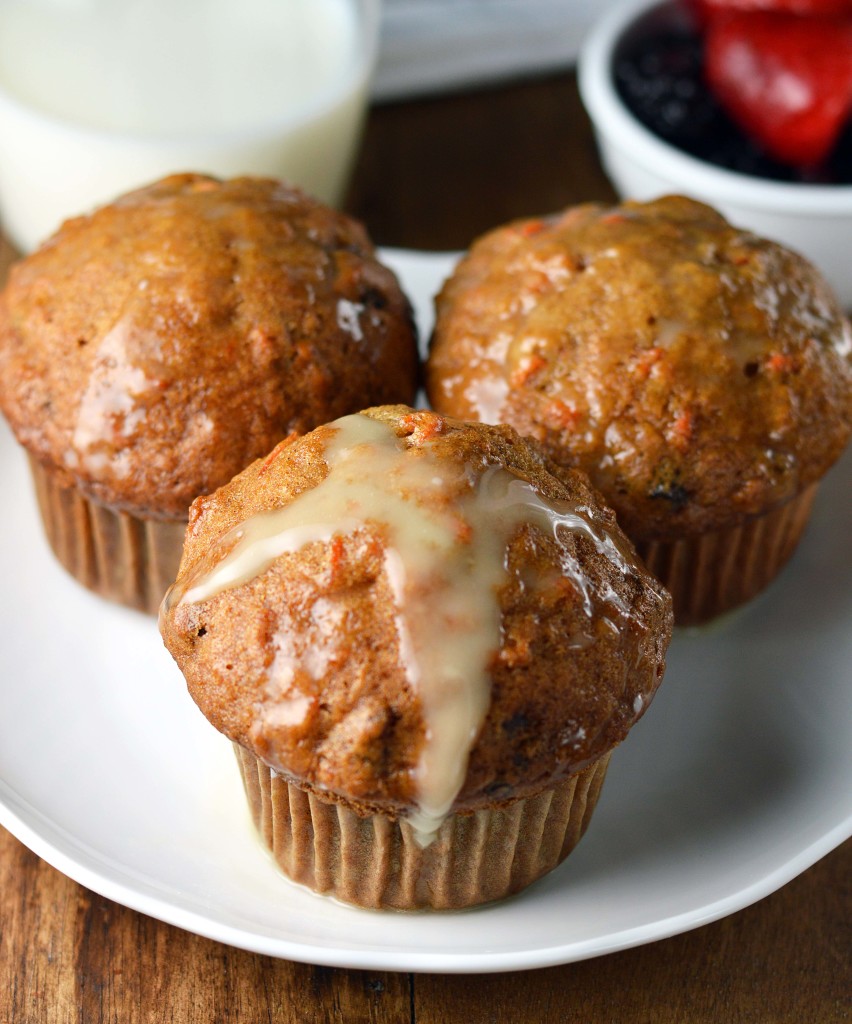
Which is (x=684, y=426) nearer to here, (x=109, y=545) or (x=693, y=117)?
(x=109, y=545)

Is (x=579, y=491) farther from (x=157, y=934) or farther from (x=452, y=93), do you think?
(x=452, y=93)

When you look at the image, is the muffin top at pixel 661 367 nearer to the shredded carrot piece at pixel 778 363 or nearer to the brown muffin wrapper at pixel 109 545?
the shredded carrot piece at pixel 778 363

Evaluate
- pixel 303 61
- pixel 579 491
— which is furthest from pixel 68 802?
pixel 303 61

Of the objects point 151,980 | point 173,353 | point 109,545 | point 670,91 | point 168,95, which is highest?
point 173,353

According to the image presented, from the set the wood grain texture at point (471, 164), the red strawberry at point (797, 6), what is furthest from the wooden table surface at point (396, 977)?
the wood grain texture at point (471, 164)

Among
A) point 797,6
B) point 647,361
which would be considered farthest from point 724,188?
point 647,361

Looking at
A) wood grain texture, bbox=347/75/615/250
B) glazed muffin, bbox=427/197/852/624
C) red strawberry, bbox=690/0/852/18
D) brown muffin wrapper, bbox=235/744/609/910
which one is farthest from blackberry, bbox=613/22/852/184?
brown muffin wrapper, bbox=235/744/609/910
